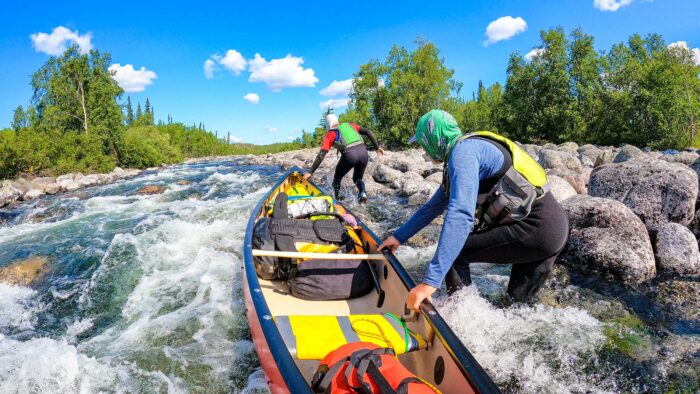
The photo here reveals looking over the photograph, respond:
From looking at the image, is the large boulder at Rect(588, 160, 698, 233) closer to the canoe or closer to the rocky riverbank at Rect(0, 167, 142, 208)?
the canoe

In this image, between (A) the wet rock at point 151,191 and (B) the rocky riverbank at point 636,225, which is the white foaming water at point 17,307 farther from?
(A) the wet rock at point 151,191

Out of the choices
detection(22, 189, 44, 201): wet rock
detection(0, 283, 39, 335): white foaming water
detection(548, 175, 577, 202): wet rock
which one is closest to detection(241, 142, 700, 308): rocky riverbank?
detection(548, 175, 577, 202): wet rock

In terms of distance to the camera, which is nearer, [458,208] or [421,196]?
[458,208]

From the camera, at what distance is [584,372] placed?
292 centimetres

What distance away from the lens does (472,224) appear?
2146 mm

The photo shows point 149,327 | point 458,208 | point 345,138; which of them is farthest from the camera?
point 345,138

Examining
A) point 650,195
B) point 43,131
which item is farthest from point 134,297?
point 43,131

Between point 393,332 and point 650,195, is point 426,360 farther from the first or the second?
point 650,195

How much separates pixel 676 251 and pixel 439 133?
401 centimetres

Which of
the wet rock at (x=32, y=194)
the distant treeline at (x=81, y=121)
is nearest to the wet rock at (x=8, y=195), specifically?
the wet rock at (x=32, y=194)

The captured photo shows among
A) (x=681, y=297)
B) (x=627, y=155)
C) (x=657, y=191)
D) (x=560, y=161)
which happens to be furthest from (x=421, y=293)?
(x=627, y=155)

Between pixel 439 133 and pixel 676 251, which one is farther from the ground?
pixel 439 133

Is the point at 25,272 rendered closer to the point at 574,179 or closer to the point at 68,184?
the point at 574,179

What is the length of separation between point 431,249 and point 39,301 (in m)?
5.34
